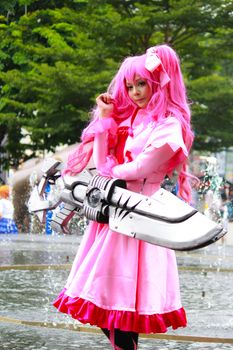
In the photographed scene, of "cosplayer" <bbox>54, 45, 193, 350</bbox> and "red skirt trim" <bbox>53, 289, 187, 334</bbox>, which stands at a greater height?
"cosplayer" <bbox>54, 45, 193, 350</bbox>

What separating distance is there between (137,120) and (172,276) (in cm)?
80

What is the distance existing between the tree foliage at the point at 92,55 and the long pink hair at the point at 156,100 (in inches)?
847

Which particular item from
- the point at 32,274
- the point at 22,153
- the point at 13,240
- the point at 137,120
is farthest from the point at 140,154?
the point at 22,153

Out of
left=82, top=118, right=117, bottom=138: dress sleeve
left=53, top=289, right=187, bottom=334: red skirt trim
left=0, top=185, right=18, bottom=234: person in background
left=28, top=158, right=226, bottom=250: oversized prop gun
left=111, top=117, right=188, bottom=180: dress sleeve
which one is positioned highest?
left=82, top=118, right=117, bottom=138: dress sleeve

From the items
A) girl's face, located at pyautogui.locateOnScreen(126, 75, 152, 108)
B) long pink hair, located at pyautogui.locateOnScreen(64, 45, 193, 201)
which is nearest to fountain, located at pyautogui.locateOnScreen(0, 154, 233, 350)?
long pink hair, located at pyautogui.locateOnScreen(64, 45, 193, 201)

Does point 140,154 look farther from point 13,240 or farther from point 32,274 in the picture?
point 13,240

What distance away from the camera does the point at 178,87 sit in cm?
511

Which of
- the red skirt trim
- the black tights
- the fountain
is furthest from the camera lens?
the fountain

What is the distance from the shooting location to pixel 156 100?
16.6ft

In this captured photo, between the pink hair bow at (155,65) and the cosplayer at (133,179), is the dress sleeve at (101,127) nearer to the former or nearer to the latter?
the cosplayer at (133,179)

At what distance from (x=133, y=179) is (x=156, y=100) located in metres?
0.43

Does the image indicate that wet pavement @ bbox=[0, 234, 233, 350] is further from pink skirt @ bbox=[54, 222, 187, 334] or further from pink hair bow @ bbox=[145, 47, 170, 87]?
pink hair bow @ bbox=[145, 47, 170, 87]

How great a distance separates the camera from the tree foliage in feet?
89.5

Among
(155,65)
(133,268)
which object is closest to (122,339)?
(133,268)
